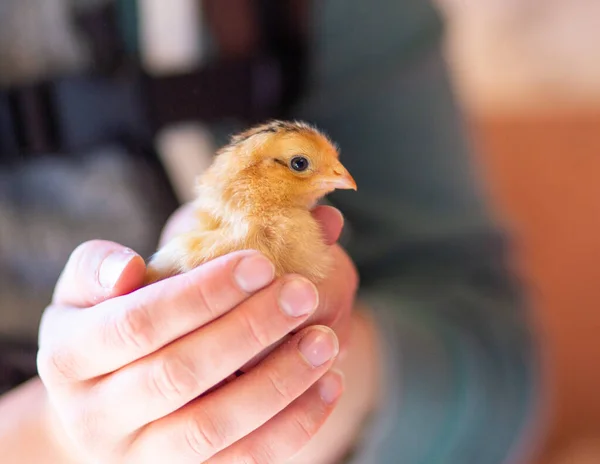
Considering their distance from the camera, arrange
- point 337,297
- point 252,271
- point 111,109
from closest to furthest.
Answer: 1. point 252,271
2. point 337,297
3. point 111,109

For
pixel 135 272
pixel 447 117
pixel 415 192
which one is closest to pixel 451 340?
pixel 415 192

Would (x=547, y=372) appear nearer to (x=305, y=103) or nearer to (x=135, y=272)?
(x=305, y=103)

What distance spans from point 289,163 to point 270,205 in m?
0.04

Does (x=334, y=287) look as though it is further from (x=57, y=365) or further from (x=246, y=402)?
(x=57, y=365)

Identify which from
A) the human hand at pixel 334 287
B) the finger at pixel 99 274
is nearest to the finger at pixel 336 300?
the human hand at pixel 334 287

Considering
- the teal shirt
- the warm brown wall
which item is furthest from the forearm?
the warm brown wall

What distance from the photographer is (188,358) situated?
0.47 m

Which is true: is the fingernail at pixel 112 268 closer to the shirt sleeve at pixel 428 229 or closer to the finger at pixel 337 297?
the finger at pixel 337 297

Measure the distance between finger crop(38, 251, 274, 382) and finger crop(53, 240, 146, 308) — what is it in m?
0.02

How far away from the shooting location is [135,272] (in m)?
0.49

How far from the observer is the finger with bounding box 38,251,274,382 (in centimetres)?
45

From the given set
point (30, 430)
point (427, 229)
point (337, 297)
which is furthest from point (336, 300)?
point (427, 229)

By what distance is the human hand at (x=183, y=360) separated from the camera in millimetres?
458

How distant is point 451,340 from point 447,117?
1.42 feet
